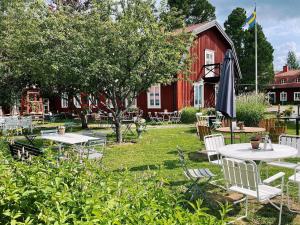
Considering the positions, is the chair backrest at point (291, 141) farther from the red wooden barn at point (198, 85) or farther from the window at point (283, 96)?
the window at point (283, 96)

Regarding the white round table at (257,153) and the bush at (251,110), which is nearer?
the white round table at (257,153)

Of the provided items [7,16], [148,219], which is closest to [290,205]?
[148,219]

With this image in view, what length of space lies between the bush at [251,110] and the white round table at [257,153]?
10.4 meters

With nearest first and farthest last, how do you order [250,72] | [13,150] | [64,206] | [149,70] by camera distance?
[64,206], [13,150], [149,70], [250,72]

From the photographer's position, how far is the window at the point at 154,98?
915 inches

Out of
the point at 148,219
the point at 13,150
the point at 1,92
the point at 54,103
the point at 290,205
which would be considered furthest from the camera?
the point at 54,103

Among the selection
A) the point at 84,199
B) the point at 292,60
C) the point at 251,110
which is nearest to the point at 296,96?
the point at 251,110

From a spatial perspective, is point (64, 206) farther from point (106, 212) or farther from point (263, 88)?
point (263, 88)

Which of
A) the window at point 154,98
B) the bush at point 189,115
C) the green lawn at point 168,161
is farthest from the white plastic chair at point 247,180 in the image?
the window at point 154,98

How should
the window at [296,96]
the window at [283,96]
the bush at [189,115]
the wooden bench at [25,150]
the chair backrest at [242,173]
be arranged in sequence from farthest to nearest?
the window at [283,96] → the window at [296,96] → the bush at [189,115] → the wooden bench at [25,150] → the chair backrest at [242,173]

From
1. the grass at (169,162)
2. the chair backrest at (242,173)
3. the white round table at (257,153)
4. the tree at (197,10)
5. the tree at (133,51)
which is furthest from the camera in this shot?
the tree at (197,10)

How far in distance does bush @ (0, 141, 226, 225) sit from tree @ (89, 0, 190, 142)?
26.2ft

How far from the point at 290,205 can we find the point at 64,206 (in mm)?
4229

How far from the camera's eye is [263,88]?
40.9 metres
